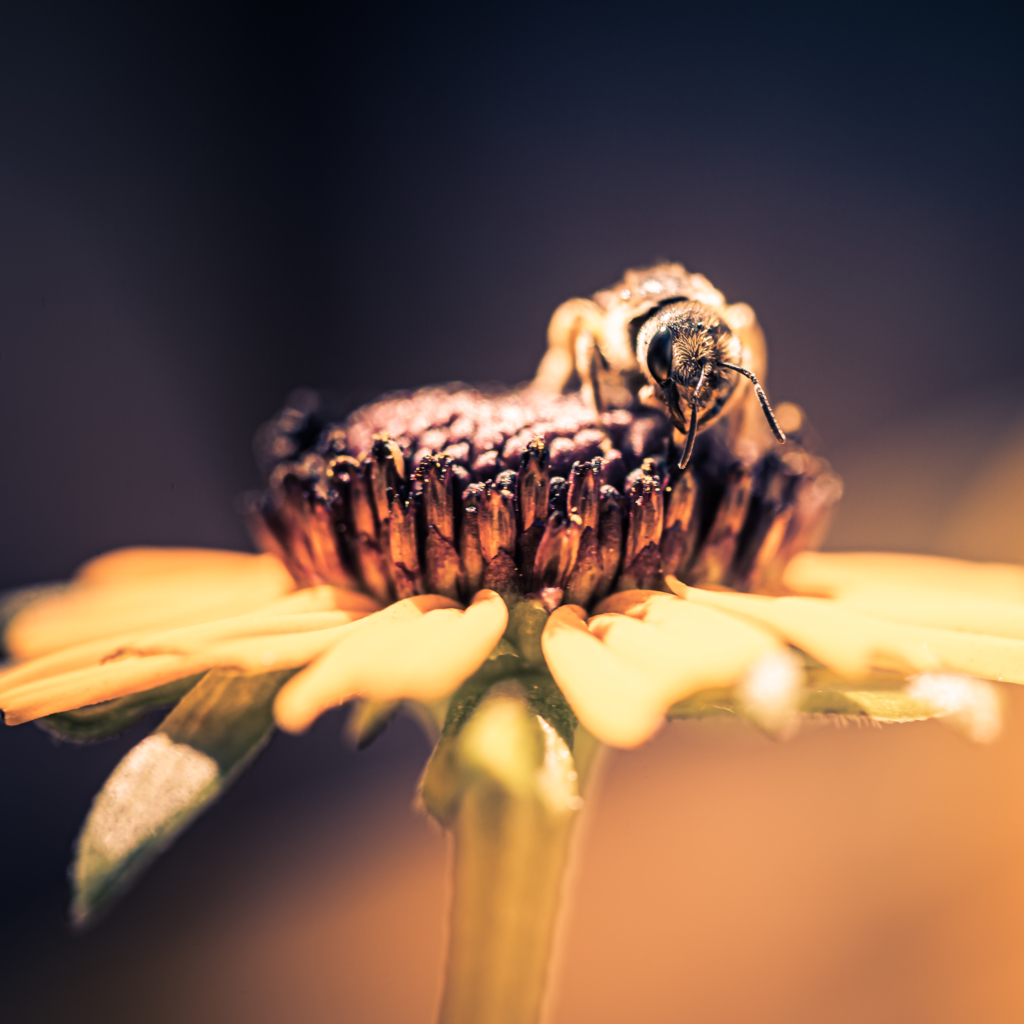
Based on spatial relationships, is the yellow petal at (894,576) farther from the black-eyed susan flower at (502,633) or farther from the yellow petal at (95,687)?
the yellow petal at (95,687)

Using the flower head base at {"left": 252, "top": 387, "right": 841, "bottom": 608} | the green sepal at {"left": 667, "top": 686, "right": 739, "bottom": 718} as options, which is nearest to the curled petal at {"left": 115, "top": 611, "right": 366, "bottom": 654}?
the flower head base at {"left": 252, "top": 387, "right": 841, "bottom": 608}

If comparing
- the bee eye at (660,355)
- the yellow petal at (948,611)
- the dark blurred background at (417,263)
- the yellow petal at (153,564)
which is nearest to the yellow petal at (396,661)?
the bee eye at (660,355)

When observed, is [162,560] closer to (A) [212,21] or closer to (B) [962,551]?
(B) [962,551]

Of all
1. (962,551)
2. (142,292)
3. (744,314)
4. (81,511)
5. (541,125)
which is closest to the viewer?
(744,314)

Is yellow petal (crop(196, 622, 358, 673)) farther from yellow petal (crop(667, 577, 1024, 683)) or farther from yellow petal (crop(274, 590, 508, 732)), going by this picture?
yellow petal (crop(667, 577, 1024, 683))

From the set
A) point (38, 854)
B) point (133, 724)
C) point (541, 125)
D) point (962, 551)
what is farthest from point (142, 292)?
point (962, 551)

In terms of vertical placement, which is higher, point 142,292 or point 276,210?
point 276,210
